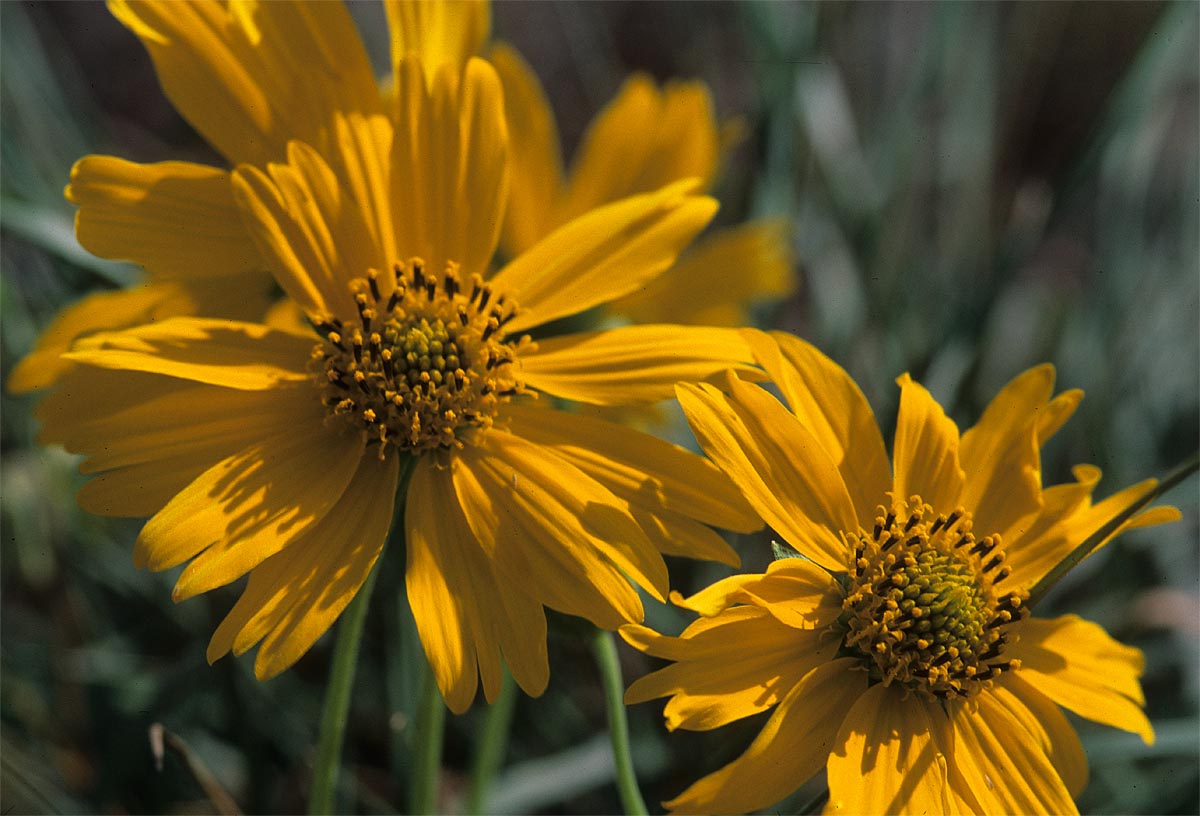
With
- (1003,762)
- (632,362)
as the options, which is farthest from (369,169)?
(1003,762)

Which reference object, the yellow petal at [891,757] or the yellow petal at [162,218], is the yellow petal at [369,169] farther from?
the yellow petal at [891,757]

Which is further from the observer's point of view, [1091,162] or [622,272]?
[1091,162]

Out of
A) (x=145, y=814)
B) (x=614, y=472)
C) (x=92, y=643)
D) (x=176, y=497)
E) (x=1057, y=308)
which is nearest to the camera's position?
(x=176, y=497)

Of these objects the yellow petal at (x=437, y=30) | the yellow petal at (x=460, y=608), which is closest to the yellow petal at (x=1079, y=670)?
the yellow petal at (x=460, y=608)

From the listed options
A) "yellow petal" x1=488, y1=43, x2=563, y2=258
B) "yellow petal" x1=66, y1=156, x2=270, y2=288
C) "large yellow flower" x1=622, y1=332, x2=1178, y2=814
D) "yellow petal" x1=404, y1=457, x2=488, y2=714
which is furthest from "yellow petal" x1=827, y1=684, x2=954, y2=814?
"yellow petal" x1=488, y1=43, x2=563, y2=258

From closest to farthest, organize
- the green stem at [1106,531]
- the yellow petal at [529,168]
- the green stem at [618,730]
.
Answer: the green stem at [1106,531] < the green stem at [618,730] < the yellow petal at [529,168]

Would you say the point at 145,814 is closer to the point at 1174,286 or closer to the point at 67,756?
the point at 67,756

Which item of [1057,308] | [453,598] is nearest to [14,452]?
[453,598]

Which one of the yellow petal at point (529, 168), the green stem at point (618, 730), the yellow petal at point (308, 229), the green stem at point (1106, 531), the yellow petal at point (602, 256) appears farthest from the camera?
the yellow petal at point (529, 168)
